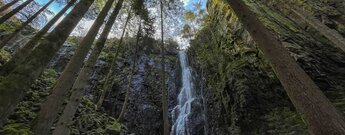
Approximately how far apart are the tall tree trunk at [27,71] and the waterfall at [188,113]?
11987 millimetres

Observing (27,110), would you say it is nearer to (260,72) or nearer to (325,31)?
(260,72)

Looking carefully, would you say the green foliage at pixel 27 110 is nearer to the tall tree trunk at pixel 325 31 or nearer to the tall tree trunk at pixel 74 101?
the tall tree trunk at pixel 74 101

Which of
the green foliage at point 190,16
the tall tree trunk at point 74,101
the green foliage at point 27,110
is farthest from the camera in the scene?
the green foliage at point 190,16

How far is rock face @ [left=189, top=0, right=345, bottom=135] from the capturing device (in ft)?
31.3

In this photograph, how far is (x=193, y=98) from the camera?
54.7ft

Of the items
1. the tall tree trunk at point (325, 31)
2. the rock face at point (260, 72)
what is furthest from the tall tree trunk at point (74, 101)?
the tall tree trunk at point (325, 31)

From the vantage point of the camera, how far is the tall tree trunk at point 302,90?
323cm

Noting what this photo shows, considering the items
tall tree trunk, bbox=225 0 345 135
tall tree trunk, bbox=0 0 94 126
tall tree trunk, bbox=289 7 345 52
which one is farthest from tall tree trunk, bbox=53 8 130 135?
tall tree trunk, bbox=289 7 345 52

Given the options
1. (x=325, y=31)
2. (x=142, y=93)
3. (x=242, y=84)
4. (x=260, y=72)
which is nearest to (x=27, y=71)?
(x=242, y=84)

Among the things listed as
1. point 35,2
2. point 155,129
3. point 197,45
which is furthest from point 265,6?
point 35,2

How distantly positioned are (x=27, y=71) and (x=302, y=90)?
12.1 feet

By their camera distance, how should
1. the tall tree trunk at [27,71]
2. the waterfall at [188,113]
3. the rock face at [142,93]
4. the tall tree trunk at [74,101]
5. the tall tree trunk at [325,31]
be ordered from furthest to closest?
the rock face at [142,93] → the waterfall at [188,113] → the tall tree trunk at [325,31] → the tall tree trunk at [74,101] → the tall tree trunk at [27,71]

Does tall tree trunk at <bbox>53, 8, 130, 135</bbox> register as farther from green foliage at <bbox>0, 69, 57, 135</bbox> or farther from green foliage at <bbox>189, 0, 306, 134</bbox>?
green foliage at <bbox>189, 0, 306, 134</bbox>

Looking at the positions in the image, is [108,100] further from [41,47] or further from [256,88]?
Result: [41,47]
